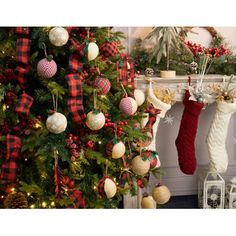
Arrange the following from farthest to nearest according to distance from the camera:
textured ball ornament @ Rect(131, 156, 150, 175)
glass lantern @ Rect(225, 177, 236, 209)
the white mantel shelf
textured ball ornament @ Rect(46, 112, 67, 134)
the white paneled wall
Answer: the white paneled wall
glass lantern @ Rect(225, 177, 236, 209)
the white mantel shelf
textured ball ornament @ Rect(131, 156, 150, 175)
textured ball ornament @ Rect(46, 112, 67, 134)

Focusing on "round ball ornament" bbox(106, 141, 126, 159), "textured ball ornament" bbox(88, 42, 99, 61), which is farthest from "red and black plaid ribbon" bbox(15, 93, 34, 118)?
"round ball ornament" bbox(106, 141, 126, 159)

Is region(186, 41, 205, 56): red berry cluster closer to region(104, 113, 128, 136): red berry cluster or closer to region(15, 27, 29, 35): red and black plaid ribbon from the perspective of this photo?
region(104, 113, 128, 136): red berry cluster

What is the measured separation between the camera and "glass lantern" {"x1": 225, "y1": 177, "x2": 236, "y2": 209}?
3.37 m

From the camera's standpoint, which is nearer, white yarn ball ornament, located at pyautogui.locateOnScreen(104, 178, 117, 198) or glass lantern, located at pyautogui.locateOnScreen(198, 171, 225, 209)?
white yarn ball ornament, located at pyautogui.locateOnScreen(104, 178, 117, 198)

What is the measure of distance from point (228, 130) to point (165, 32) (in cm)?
108

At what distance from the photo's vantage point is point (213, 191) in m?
3.40

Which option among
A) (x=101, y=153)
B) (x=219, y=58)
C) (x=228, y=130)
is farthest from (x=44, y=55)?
(x=228, y=130)

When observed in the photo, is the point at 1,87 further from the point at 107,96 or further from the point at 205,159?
the point at 205,159

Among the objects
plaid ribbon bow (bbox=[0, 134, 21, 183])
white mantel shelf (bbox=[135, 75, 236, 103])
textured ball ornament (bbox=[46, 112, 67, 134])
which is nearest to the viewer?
textured ball ornament (bbox=[46, 112, 67, 134])

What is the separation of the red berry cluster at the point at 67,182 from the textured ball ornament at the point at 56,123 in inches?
10.5

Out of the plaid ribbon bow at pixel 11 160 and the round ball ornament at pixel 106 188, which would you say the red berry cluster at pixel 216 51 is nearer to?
the round ball ornament at pixel 106 188

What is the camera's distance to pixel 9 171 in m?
2.04

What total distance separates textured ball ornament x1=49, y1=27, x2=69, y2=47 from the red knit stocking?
1.57 metres

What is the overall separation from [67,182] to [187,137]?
4.99 feet
